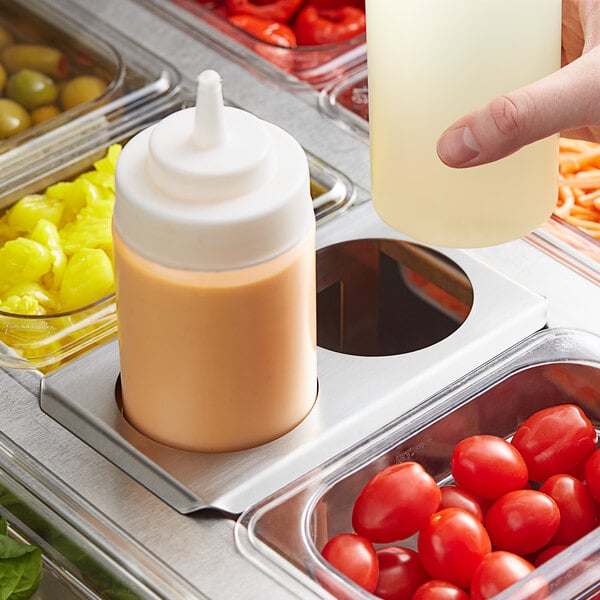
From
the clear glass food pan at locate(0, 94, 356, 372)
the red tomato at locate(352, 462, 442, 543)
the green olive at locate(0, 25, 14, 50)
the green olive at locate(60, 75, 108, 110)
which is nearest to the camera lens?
the red tomato at locate(352, 462, 442, 543)

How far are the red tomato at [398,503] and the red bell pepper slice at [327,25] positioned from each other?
1104 mm

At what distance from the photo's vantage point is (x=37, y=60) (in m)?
1.97

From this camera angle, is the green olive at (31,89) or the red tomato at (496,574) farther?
the green olive at (31,89)

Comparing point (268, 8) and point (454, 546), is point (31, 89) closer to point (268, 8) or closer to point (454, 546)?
point (268, 8)

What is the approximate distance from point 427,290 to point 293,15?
84 centimetres

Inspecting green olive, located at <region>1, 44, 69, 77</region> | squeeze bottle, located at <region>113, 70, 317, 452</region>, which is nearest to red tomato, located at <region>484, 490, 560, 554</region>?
squeeze bottle, located at <region>113, 70, 317, 452</region>

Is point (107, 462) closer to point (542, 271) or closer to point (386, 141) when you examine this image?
point (386, 141)

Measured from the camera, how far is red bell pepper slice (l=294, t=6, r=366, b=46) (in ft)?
6.96

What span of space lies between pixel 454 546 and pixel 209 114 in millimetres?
448

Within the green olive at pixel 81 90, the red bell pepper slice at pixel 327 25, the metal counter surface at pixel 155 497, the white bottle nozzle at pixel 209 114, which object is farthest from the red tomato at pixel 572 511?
the red bell pepper slice at pixel 327 25

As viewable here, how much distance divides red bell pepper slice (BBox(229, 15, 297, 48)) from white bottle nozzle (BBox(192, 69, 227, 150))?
103 cm

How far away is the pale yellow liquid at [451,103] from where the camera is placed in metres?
1.12

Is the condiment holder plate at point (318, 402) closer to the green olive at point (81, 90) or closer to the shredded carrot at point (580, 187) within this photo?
the shredded carrot at point (580, 187)

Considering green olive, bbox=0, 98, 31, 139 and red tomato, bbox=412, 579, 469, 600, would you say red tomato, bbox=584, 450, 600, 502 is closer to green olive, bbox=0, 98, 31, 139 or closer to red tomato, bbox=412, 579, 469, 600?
red tomato, bbox=412, 579, 469, 600
